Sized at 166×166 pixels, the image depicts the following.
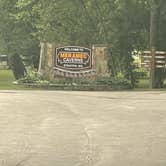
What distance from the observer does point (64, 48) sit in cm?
2942

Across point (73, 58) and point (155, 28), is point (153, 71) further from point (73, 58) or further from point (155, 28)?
point (73, 58)

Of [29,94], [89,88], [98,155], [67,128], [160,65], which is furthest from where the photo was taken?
[160,65]

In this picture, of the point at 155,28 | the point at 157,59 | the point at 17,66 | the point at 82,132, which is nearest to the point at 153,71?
the point at 157,59

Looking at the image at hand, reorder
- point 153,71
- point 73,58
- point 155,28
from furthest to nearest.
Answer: point 155,28
point 153,71
point 73,58

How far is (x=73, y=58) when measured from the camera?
2928cm

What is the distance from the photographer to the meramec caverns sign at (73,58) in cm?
2912

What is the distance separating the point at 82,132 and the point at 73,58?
16322 millimetres

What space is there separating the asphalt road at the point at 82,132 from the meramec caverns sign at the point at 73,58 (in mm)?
7470

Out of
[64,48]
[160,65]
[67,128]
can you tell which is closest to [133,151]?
[67,128]

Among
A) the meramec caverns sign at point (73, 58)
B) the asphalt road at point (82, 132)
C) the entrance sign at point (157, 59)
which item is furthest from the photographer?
the entrance sign at point (157, 59)

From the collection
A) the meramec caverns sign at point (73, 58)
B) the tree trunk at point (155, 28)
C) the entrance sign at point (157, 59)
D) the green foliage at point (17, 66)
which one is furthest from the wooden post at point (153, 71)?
the green foliage at point (17, 66)

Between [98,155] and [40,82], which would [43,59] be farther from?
[98,155]

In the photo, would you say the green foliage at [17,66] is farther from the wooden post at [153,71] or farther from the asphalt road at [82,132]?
the asphalt road at [82,132]

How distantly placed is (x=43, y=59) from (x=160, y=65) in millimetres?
6269
